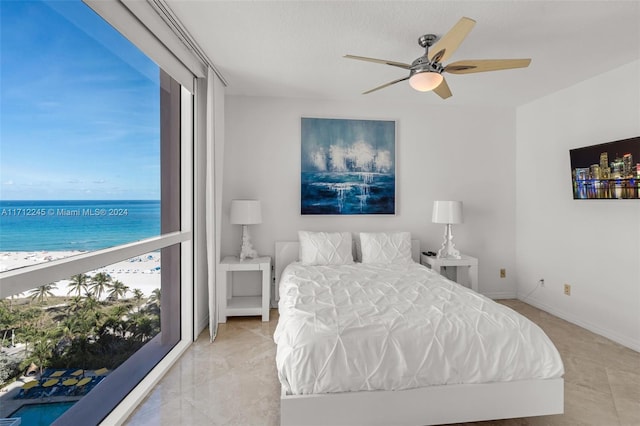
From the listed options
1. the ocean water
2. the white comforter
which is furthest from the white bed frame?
the ocean water

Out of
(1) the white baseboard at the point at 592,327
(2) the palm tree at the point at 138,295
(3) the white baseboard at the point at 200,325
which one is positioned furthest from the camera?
(3) the white baseboard at the point at 200,325

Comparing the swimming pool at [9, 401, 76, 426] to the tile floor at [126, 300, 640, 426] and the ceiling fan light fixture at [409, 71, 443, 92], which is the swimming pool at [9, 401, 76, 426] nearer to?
the tile floor at [126, 300, 640, 426]

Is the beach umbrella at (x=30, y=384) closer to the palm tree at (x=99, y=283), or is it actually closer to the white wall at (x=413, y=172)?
the palm tree at (x=99, y=283)

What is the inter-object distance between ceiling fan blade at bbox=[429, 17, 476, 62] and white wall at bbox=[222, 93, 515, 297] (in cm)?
179

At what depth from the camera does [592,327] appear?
309cm

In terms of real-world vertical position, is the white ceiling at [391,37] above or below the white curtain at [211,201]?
above

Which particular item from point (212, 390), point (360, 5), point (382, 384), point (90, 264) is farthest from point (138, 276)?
point (360, 5)

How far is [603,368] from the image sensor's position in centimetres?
239

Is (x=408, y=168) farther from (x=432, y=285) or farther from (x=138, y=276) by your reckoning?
A: (x=138, y=276)

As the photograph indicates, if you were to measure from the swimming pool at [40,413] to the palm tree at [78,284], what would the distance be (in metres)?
0.63

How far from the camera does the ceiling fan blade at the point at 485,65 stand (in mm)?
2023

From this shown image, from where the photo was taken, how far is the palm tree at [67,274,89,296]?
1937mm

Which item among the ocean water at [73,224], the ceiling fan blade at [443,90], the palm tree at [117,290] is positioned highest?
the ceiling fan blade at [443,90]

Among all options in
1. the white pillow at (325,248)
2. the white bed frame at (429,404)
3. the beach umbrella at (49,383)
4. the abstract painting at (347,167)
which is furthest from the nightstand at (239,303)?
the white bed frame at (429,404)
